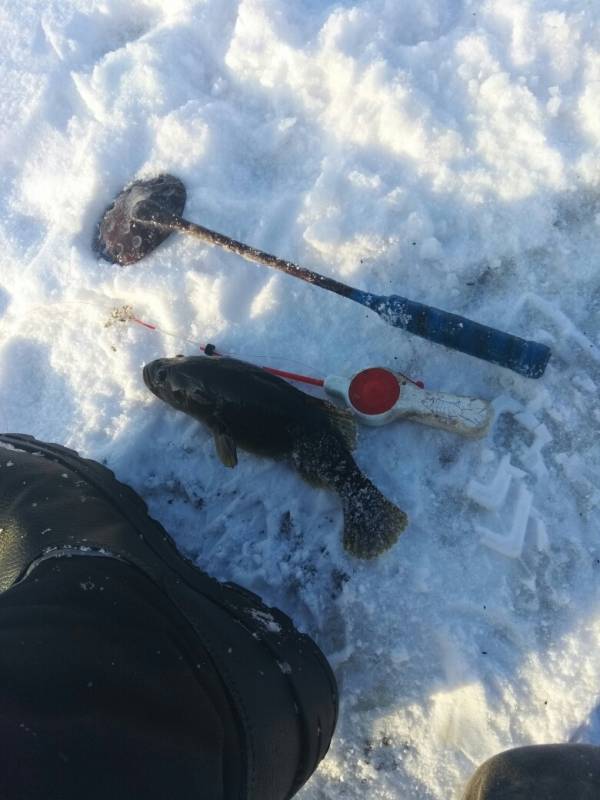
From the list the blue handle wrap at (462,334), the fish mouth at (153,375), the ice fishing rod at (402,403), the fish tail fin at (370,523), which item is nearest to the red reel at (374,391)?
A: the ice fishing rod at (402,403)

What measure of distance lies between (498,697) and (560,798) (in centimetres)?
44

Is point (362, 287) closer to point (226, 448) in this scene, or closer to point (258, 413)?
point (258, 413)

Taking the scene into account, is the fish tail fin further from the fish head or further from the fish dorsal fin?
the fish head

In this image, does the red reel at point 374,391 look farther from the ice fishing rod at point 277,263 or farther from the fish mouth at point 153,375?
the fish mouth at point 153,375

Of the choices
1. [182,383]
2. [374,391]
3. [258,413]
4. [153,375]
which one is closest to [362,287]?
[374,391]

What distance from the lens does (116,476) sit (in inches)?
127

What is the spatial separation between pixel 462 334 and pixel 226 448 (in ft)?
4.14

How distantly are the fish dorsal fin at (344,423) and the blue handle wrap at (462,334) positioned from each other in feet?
1.65

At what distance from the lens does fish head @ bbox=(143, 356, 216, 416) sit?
10.2 feet

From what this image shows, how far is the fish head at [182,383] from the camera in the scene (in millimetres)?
3119

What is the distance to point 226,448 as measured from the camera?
309cm

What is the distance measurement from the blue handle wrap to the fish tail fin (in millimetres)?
794

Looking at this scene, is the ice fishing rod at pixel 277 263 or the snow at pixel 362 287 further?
the ice fishing rod at pixel 277 263

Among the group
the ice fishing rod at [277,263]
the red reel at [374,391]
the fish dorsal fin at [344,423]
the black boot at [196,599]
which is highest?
the ice fishing rod at [277,263]
